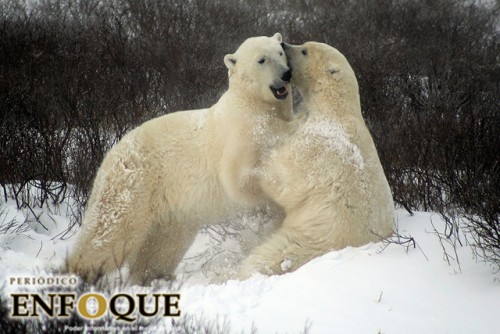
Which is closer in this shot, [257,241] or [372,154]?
[372,154]

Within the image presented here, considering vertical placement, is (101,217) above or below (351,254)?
above

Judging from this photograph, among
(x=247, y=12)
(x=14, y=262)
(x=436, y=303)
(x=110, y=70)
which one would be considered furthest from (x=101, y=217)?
(x=247, y=12)

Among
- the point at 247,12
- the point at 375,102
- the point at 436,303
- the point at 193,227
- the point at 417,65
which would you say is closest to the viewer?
the point at 436,303

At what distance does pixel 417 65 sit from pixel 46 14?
7192 mm

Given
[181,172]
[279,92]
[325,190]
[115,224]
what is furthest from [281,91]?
[115,224]

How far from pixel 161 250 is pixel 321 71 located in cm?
163

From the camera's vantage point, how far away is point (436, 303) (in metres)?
2.66

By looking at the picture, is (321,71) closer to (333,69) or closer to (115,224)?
(333,69)

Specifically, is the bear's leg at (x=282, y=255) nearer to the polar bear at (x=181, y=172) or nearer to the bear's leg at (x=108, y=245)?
the polar bear at (x=181, y=172)

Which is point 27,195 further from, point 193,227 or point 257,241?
point 257,241

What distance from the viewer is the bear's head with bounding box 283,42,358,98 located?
3.78 metres

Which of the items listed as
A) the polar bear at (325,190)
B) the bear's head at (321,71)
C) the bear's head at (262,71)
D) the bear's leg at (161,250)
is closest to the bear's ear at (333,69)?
the bear's head at (321,71)

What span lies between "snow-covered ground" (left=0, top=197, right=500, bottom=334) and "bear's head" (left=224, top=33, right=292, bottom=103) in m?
1.08

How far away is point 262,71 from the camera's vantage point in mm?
3709
